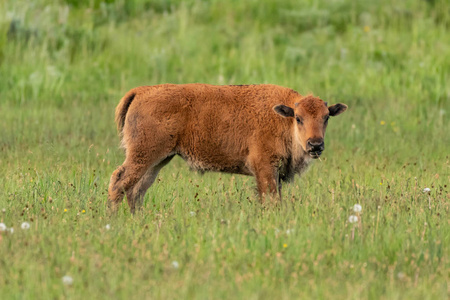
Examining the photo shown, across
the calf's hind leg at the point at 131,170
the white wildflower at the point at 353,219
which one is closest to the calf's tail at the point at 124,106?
the calf's hind leg at the point at 131,170

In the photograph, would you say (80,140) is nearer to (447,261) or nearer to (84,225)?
(84,225)

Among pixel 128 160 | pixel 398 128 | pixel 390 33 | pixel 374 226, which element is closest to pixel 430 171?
pixel 398 128

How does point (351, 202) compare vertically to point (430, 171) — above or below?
above

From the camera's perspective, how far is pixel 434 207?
7.43m

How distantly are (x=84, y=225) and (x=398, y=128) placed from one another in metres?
7.10

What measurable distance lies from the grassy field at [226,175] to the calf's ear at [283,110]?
36.1 inches

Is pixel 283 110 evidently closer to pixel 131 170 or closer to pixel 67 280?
pixel 131 170

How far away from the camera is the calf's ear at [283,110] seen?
8.12m

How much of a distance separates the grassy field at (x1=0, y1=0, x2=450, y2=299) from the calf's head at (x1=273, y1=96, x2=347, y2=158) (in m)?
0.56

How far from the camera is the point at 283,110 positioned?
815 centimetres

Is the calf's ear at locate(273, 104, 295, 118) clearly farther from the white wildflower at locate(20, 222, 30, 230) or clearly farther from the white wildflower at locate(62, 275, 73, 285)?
the white wildflower at locate(62, 275, 73, 285)

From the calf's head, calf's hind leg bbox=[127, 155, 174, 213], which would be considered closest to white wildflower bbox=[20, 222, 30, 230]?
calf's hind leg bbox=[127, 155, 174, 213]

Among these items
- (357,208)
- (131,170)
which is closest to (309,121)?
(357,208)

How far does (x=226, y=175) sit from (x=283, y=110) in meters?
2.11
